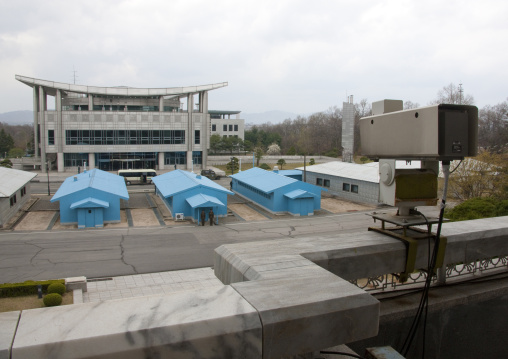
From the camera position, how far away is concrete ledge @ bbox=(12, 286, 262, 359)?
90.4 inches

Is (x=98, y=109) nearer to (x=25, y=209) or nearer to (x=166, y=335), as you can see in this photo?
(x=25, y=209)

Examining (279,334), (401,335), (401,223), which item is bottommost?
(401,335)

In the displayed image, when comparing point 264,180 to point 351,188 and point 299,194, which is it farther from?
point 351,188

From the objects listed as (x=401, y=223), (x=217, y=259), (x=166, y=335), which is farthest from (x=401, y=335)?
(x=166, y=335)

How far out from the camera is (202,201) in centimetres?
2380

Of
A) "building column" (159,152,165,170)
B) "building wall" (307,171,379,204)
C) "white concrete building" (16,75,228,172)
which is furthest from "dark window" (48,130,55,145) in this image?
"building wall" (307,171,379,204)

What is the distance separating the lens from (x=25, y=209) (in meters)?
27.7

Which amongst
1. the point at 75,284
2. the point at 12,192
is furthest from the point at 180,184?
the point at 75,284

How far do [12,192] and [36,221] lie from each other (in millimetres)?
2386

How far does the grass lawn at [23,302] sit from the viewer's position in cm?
1180

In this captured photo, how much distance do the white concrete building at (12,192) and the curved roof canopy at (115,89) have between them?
81.1 feet

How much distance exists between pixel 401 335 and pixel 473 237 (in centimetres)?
156

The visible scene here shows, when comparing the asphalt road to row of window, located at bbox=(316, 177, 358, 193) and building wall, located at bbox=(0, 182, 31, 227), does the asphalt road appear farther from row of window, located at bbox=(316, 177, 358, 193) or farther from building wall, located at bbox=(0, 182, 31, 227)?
row of window, located at bbox=(316, 177, 358, 193)

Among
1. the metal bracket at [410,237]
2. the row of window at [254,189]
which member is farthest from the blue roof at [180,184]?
the metal bracket at [410,237]
